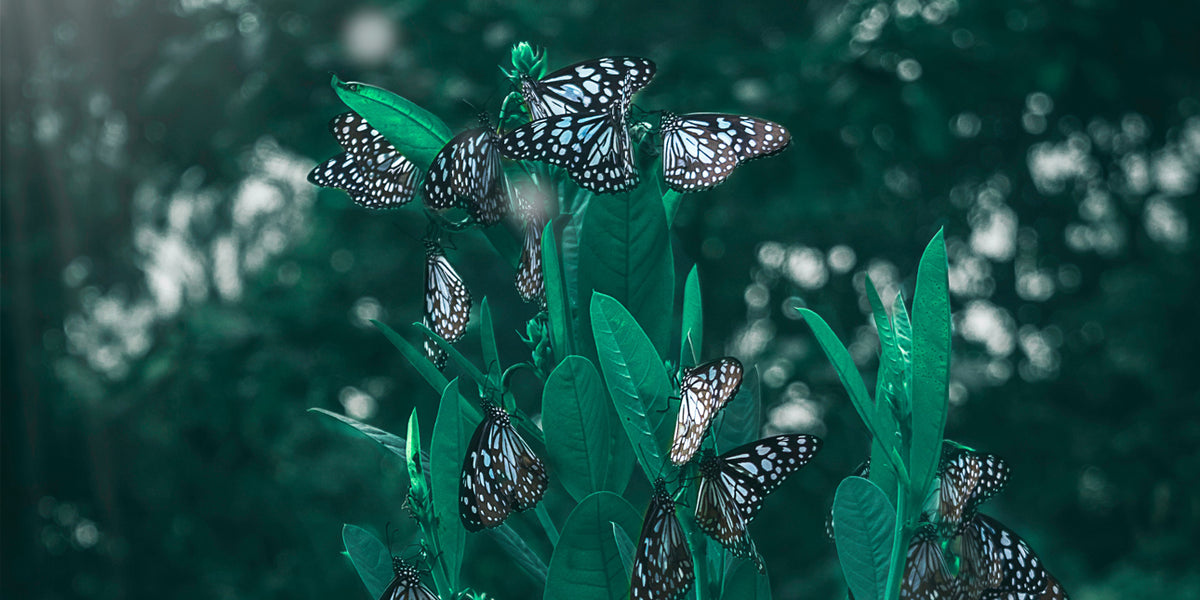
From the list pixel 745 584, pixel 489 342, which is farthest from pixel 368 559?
pixel 745 584

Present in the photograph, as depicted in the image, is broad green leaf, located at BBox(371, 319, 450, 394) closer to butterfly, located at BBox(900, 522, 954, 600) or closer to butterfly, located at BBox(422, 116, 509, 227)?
butterfly, located at BBox(422, 116, 509, 227)

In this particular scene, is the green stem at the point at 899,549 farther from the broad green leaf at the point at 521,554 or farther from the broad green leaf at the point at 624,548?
the broad green leaf at the point at 521,554

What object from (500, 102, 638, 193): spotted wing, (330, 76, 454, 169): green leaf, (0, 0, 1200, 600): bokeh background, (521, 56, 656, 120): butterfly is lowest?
(0, 0, 1200, 600): bokeh background

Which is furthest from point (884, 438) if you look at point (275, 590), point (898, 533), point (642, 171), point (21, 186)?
point (21, 186)

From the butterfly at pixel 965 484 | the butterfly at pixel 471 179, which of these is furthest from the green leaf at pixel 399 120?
the butterfly at pixel 965 484

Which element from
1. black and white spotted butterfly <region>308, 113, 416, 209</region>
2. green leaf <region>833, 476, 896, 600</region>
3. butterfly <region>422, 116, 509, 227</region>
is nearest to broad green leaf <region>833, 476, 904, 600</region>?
green leaf <region>833, 476, 896, 600</region>

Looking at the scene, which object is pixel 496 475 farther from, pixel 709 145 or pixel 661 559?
pixel 709 145
